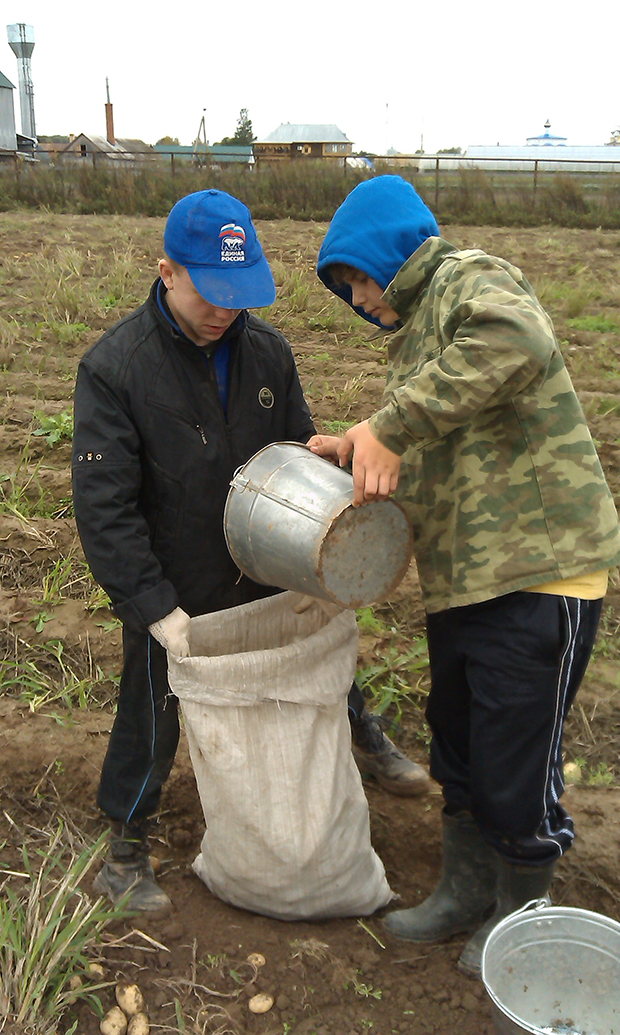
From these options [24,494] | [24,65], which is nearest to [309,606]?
[24,494]

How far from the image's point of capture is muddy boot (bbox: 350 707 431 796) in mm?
2686

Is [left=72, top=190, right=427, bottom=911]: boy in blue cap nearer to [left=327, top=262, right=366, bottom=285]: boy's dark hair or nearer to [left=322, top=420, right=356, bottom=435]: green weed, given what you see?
[left=327, top=262, right=366, bottom=285]: boy's dark hair

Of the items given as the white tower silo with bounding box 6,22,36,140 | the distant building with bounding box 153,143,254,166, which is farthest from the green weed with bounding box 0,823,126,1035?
the white tower silo with bounding box 6,22,36,140

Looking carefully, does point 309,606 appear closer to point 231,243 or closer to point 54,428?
point 231,243

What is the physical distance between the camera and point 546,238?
1233cm

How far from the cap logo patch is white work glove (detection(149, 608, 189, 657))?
2.59ft

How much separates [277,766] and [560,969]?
0.72 metres

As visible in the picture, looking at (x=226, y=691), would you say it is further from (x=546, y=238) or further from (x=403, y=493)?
(x=546, y=238)

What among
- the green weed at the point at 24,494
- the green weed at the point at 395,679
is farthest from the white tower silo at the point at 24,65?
the green weed at the point at 395,679

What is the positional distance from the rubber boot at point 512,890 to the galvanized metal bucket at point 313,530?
0.67 meters

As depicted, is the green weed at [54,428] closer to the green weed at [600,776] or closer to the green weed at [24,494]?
the green weed at [24,494]

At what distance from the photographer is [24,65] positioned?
50.0 m

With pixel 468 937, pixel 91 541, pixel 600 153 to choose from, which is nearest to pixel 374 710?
pixel 468 937

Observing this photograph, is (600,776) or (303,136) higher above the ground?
(303,136)
